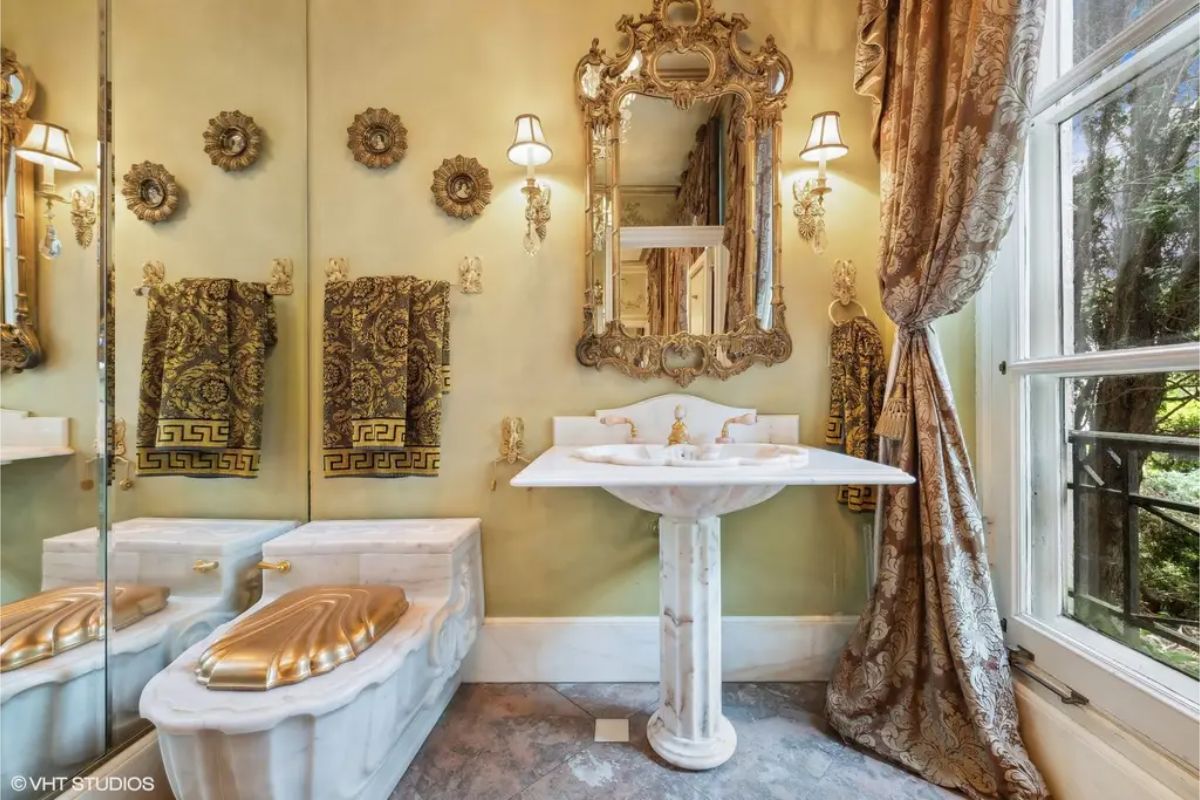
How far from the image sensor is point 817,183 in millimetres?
1577

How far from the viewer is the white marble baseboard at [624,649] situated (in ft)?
5.39

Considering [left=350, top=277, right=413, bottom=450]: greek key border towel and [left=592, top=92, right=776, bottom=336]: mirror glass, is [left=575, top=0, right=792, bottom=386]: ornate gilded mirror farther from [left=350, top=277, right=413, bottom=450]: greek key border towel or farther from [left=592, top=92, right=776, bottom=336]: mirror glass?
[left=350, top=277, right=413, bottom=450]: greek key border towel

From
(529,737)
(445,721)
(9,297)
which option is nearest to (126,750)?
(445,721)

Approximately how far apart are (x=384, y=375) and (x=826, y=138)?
166 cm

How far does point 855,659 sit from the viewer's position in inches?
56.2

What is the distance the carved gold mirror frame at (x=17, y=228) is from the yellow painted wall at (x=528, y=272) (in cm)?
68

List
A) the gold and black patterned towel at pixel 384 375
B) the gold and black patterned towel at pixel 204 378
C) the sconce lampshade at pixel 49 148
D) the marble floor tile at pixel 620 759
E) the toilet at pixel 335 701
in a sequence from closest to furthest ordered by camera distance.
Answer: the toilet at pixel 335 701
the sconce lampshade at pixel 49 148
the marble floor tile at pixel 620 759
the gold and black patterned towel at pixel 204 378
the gold and black patterned towel at pixel 384 375

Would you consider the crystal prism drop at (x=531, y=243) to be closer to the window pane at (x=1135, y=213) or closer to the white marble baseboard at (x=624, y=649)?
the white marble baseboard at (x=624, y=649)

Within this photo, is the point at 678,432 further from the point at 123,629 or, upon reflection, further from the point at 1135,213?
the point at 123,629

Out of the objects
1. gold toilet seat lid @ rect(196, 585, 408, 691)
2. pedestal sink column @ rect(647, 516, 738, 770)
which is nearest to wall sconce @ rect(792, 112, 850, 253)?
pedestal sink column @ rect(647, 516, 738, 770)

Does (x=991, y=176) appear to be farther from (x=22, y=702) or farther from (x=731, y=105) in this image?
(x=22, y=702)

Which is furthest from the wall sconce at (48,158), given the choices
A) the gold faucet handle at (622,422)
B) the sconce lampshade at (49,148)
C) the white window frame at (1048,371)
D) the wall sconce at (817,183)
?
the white window frame at (1048,371)

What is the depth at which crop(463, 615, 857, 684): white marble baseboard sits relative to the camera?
5.39ft

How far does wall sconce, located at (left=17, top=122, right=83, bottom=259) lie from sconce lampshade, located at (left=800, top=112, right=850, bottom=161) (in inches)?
80.5
